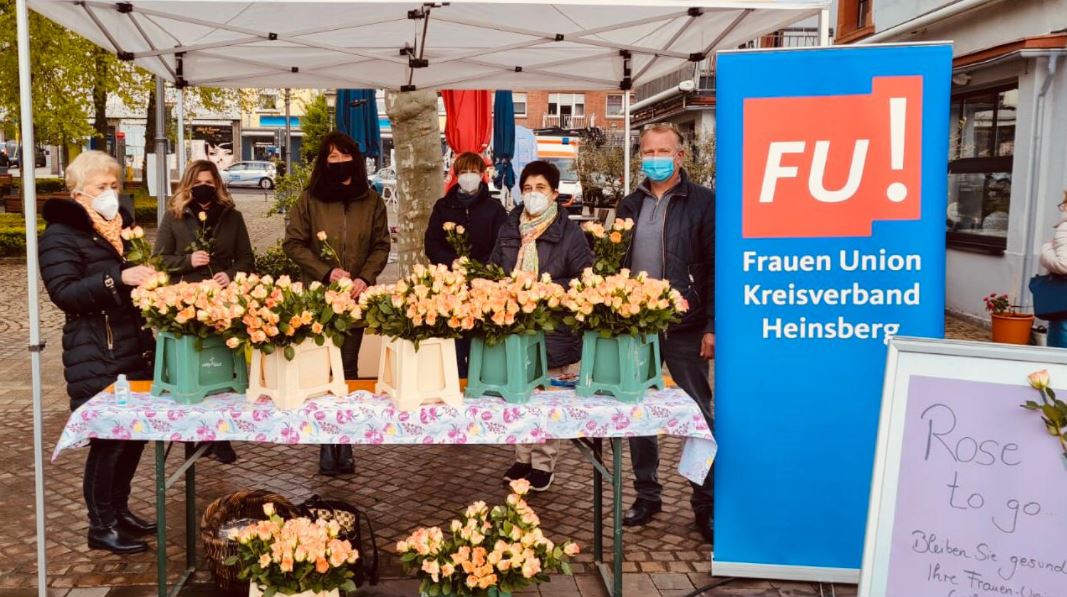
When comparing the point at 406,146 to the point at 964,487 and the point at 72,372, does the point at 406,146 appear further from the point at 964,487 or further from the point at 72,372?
the point at 964,487

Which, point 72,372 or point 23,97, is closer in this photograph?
point 23,97

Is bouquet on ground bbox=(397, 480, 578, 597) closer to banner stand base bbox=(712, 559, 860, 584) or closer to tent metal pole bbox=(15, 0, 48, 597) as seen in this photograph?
banner stand base bbox=(712, 559, 860, 584)

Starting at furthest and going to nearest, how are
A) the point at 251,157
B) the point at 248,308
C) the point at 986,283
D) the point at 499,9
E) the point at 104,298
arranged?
the point at 251,157
the point at 986,283
the point at 499,9
the point at 104,298
the point at 248,308

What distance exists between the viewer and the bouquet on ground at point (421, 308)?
136 inches

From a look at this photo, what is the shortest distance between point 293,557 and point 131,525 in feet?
5.96

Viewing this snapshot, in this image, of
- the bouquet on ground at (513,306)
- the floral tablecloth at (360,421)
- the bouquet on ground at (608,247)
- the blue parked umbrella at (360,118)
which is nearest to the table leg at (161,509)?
the floral tablecloth at (360,421)

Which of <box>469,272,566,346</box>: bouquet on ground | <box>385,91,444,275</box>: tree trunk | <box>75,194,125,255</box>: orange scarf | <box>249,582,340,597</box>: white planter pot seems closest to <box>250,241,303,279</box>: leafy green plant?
<box>385,91,444,275</box>: tree trunk

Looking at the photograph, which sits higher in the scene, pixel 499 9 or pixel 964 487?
pixel 499 9

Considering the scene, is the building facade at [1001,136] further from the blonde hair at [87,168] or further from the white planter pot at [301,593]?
the white planter pot at [301,593]

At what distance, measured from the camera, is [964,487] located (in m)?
2.93

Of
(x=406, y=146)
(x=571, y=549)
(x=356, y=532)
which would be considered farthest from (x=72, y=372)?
(x=406, y=146)

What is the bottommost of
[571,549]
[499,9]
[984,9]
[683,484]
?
[683,484]

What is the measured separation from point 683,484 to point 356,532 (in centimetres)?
221

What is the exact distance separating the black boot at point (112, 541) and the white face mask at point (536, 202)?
2.41 metres
